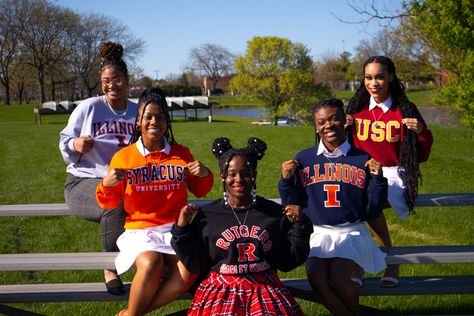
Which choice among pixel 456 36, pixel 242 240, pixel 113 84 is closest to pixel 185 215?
pixel 242 240

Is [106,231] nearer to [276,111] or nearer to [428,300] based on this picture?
[428,300]

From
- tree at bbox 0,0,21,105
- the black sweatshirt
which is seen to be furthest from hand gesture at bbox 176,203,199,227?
tree at bbox 0,0,21,105

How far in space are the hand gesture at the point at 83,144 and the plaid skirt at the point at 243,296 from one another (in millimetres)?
1285

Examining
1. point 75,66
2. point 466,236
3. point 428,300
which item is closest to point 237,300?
point 428,300

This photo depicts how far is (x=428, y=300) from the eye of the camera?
428cm

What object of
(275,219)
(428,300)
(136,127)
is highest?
(136,127)

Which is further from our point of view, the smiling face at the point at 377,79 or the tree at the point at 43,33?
the tree at the point at 43,33

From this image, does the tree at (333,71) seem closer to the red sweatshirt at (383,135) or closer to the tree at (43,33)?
the tree at (43,33)

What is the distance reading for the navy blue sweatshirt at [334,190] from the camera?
3342 millimetres

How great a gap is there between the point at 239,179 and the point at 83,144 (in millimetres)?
1220

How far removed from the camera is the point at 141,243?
3219 mm

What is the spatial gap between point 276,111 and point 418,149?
32618 mm

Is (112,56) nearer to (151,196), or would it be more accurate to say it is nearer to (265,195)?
(151,196)

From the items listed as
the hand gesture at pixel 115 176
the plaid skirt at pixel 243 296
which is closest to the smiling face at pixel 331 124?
the plaid skirt at pixel 243 296
